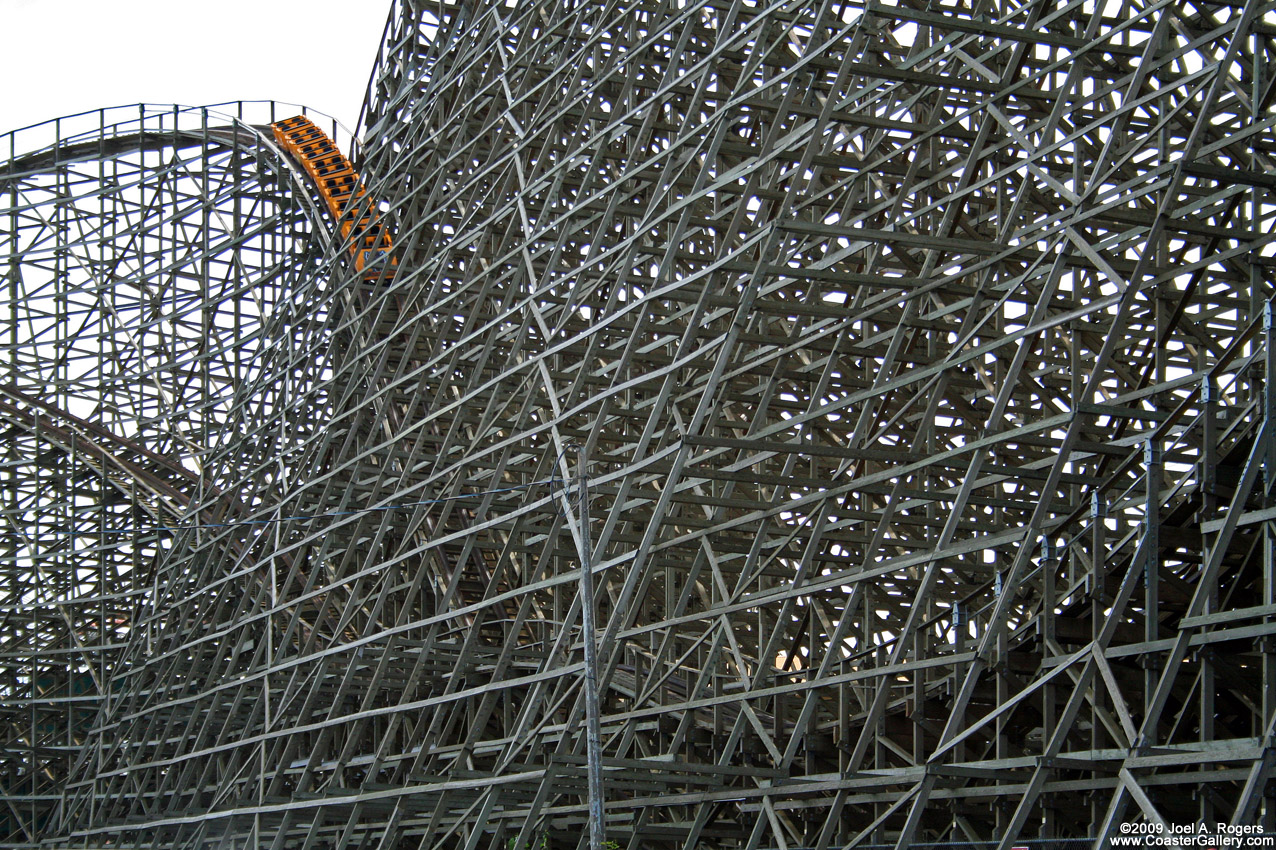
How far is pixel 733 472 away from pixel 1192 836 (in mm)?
5714

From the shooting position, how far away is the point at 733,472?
1530cm

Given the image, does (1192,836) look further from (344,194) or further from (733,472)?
(344,194)

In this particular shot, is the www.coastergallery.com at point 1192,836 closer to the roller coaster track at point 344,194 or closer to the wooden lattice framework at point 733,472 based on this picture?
the wooden lattice framework at point 733,472

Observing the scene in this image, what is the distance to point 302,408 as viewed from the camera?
2425cm

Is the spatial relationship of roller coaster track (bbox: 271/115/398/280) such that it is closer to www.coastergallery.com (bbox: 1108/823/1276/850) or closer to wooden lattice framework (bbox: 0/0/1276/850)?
wooden lattice framework (bbox: 0/0/1276/850)

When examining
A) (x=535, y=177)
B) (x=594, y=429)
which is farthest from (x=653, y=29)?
(x=594, y=429)

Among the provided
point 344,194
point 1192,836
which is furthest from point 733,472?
point 344,194

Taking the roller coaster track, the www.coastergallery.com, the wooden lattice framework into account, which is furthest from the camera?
the roller coaster track

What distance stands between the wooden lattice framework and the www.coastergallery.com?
14 centimetres

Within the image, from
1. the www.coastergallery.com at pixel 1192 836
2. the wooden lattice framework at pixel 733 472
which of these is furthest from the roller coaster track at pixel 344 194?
the www.coastergallery.com at pixel 1192 836

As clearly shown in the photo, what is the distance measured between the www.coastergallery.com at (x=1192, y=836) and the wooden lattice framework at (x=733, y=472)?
0.14 meters

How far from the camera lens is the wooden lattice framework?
12.9 meters

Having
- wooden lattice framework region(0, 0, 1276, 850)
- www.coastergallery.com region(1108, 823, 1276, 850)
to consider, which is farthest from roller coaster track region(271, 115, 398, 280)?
www.coastergallery.com region(1108, 823, 1276, 850)

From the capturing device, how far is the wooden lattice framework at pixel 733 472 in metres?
12.9
